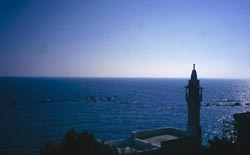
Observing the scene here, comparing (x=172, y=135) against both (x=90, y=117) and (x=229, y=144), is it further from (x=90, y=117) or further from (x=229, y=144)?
(x=90, y=117)

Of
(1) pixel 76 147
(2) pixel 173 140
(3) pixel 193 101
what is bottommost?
(2) pixel 173 140

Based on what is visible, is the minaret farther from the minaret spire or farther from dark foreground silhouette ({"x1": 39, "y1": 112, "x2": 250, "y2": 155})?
dark foreground silhouette ({"x1": 39, "y1": 112, "x2": 250, "y2": 155})

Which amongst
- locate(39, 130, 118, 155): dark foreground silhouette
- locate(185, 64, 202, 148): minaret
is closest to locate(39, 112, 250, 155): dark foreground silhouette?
locate(39, 130, 118, 155): dark foreground silhouette

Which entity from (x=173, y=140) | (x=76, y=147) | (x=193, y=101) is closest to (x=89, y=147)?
(x=76, y=147)

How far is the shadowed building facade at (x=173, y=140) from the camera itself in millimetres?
19359

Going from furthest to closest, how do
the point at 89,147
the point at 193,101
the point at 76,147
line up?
1. the point at 193,101
2. the point at 76,147
3. the point at 89,147

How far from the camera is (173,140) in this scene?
64.4ft

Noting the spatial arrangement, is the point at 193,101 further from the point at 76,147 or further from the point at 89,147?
the point at 76,147

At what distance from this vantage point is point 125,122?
62.4 m

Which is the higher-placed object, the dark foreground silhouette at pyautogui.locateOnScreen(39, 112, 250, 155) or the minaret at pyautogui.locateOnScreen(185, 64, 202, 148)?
the minaret at pyautogui.locateOnScreen(185, 64, 202, 148)

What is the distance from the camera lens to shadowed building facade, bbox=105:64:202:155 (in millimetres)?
19359

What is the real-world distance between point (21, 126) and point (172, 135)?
136ft

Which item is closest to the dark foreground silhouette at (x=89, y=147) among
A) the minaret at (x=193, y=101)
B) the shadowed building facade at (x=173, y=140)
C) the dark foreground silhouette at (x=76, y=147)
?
the dark foreground silhouette at (x=76, y=147)

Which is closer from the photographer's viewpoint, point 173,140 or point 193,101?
point 173,140
